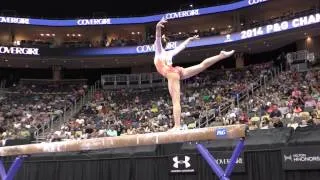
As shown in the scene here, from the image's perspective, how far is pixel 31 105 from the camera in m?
26.1

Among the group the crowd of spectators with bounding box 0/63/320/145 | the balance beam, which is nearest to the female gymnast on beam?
the balance beam

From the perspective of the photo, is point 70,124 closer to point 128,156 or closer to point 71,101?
point 71,101

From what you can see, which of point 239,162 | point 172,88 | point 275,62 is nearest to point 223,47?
point 275,62

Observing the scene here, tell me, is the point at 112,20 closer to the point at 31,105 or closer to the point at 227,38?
the point at 31,105

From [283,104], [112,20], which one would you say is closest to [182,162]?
[283,104]

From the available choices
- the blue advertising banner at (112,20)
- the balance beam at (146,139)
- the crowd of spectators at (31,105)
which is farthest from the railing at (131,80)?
Answer: the balance beam at (146,139)

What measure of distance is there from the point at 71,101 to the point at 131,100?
378cm

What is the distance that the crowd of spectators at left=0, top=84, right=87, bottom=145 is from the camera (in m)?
22.2

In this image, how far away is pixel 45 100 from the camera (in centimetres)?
2719

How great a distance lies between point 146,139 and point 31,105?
773 inches

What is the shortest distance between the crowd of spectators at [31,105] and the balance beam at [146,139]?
1098 centimetres

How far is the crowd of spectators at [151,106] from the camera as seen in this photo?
18969 millimetres

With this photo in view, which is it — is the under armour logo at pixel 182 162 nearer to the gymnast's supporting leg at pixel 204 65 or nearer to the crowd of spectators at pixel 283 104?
the crowd of spectators at pixel 283 104

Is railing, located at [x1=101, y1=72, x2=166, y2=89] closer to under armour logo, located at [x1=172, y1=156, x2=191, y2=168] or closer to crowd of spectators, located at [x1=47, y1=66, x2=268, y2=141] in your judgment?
crowd of spectators, located at [x1=47, y1=66, x2=268, y2=141]
